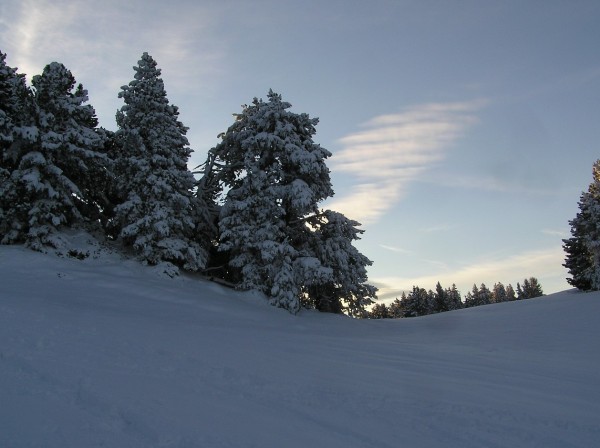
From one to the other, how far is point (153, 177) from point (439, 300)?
218 ft

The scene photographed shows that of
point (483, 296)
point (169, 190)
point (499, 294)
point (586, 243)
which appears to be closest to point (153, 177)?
point (169, 190)

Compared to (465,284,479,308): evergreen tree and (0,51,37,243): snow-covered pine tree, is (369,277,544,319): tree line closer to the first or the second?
(465,284,479,308): evergreen tree

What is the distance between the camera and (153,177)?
65.7ft

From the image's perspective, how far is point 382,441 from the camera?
5617 mm

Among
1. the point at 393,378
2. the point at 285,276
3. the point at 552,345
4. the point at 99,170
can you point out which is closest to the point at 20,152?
the point at 99,170

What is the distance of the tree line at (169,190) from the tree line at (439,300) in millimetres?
23510

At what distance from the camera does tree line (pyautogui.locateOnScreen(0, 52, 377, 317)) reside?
742 inches

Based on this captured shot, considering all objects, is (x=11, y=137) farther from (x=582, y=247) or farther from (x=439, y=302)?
(x=439, y=302)

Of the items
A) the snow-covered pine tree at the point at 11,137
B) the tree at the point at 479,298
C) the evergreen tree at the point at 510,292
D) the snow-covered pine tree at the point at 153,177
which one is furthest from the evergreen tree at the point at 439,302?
the snow-covered pine tree at the point at 11,137

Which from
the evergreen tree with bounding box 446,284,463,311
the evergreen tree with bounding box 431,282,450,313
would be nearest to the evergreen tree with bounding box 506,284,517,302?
the evergreen tree with bounding box 446,284,463,311

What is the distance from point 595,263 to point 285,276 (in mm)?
29185

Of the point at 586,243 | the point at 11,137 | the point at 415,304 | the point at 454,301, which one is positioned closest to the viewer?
the point at 11,137

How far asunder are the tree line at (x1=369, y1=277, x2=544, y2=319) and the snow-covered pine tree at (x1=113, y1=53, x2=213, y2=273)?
27074 mm

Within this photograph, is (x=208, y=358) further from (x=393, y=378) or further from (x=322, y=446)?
(x=322, y=446)
